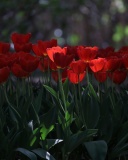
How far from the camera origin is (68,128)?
72.1 inches

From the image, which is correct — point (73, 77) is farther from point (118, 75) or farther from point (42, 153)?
point (42, 153)

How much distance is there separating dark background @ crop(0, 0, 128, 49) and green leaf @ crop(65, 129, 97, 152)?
4.54 m

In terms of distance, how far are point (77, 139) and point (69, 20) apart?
1033cm

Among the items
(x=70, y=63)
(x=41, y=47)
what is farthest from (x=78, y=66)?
(x=41, y=47)

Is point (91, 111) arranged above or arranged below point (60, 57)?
below

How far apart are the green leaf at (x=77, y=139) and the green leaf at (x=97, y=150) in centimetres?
3

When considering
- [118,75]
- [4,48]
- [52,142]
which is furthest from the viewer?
[4,48]

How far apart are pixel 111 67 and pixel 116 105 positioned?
0.15 metres

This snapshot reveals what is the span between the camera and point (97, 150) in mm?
1746

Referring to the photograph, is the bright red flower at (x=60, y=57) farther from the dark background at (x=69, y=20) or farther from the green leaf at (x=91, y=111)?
the dark background at (x=69, y=20)

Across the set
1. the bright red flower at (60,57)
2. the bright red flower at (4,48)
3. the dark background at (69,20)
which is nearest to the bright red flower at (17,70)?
the bright red flower at (60,57)

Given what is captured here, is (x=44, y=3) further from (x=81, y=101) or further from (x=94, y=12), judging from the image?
(x=81, y=101)

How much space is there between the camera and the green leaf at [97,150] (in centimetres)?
174

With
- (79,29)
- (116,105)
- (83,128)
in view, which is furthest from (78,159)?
(79,29)
